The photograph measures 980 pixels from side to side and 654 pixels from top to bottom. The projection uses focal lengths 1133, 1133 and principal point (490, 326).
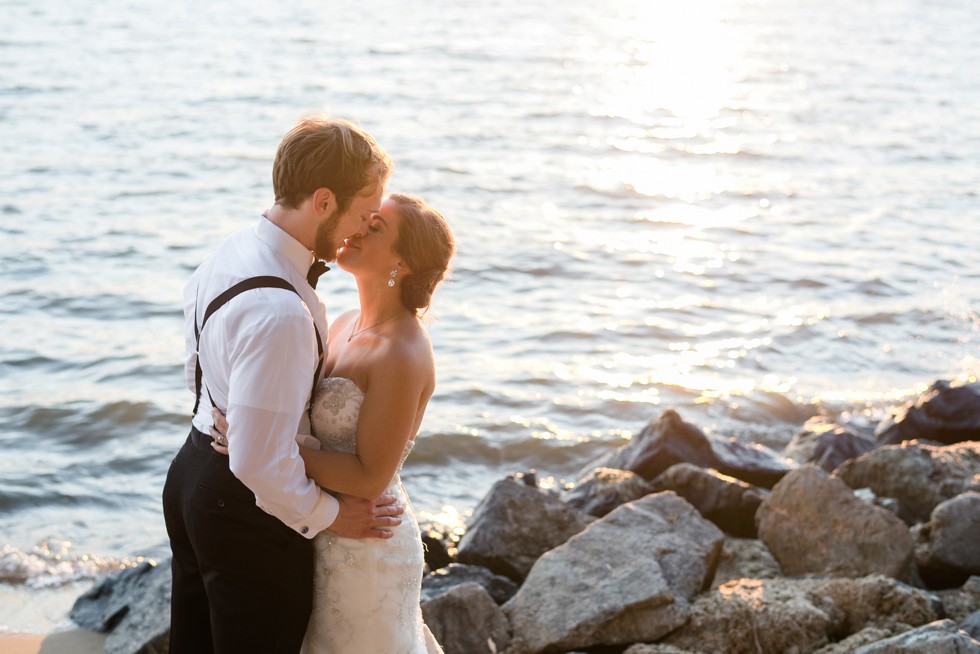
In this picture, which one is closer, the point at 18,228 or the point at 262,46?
the point at 18,228

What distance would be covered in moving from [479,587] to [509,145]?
55.5 feet

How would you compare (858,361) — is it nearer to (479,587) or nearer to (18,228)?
(479,587)

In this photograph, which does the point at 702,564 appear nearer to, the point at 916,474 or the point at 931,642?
the point at 931,642

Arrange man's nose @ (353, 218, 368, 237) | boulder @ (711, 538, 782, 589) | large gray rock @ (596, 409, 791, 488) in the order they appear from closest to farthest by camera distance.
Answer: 1. man's nose @ (353, 218, 368, 237)
2. boulder @ (711, 538, 782, 589)
3. large gray rock @ (596, 409, 791, 488)

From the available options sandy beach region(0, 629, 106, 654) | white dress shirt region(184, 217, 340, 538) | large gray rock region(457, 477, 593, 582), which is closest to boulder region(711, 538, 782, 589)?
large gray rock region(457, 477, 593, 582)

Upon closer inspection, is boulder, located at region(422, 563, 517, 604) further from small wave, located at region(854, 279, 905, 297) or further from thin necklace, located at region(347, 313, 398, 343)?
small wave, located at region(854, 279, 905, 297)

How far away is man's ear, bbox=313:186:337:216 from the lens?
3625 mm

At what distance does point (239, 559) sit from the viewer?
3650 millimetres

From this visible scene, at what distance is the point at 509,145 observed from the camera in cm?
2186

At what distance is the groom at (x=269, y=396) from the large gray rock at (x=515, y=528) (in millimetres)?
3009

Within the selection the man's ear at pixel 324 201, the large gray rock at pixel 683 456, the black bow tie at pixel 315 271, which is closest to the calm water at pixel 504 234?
the large gray rock at pixel 683 456

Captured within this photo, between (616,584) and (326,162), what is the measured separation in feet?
10.0

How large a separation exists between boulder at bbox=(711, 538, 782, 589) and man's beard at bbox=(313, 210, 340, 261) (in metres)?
3.74

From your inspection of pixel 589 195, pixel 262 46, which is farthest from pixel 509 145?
pixel 262 46
